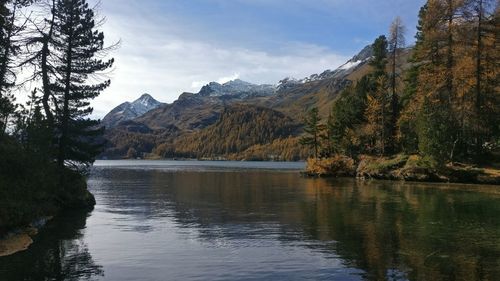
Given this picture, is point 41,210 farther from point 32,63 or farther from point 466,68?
point 466,68

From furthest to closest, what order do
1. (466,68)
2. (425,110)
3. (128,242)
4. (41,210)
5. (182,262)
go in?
(425,110), (466,68), (41,210), (128,242), (182,262)

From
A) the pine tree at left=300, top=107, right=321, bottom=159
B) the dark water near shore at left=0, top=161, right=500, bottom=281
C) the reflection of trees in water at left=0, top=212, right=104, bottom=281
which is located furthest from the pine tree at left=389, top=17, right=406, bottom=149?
the reflection of trees in water at left=0, top=212, right=104, bottom=281

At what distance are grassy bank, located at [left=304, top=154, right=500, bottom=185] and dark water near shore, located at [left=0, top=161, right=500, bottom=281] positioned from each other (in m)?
23.3

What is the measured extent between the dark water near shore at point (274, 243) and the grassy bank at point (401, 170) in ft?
76.5

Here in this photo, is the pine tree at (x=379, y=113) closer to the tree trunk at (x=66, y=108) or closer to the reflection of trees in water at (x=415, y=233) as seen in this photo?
the reflection of trees in water at (x=415, y=233)

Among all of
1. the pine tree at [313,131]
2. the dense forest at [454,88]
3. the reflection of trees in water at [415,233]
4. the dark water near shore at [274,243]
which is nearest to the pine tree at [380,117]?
the dense forest at [454,88]

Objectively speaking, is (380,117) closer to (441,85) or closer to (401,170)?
(401,170)

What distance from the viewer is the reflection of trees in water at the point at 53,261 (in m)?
18.9

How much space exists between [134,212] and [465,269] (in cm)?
2932

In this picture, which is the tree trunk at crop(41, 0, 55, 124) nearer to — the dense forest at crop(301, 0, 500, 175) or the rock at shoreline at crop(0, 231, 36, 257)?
the rock at shoreline at crop(0, 231, 36, 257)

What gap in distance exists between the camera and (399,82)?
297 ft

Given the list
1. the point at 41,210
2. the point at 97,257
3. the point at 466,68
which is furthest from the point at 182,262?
the point at 466,68

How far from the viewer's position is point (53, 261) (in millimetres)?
21500


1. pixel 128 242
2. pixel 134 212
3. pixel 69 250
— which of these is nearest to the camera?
pixel 69 250
